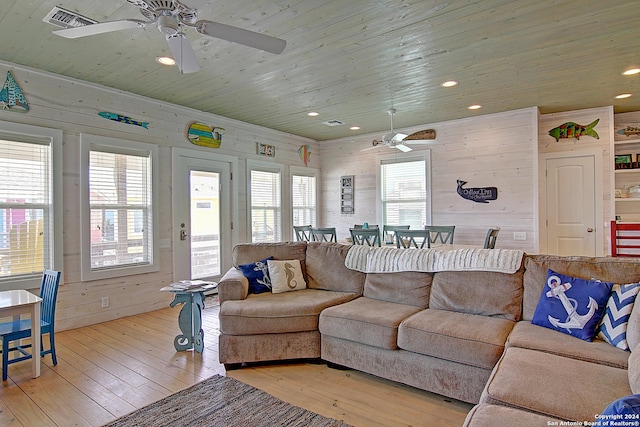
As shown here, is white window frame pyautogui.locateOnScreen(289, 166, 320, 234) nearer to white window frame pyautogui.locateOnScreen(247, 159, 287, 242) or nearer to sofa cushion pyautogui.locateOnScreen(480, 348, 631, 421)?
white window frame pyautogui.locateOnScreen(247, 159, 287, 242)

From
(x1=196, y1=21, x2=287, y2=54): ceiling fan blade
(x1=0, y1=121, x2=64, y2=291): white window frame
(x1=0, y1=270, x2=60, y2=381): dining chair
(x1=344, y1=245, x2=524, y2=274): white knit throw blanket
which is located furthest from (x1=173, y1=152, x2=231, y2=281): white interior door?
(x1=196, y1=21, x2=287, y2=54): ceiling fan blade

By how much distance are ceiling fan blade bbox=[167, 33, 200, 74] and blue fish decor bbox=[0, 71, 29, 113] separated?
2082 millimetres

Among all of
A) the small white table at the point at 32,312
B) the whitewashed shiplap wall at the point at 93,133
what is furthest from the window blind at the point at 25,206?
the small white table at the point at 32,312

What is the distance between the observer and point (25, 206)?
3588 millimetres

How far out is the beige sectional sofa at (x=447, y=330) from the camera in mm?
1634

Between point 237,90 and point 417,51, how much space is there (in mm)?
2133

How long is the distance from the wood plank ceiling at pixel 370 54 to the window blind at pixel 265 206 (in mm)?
1415

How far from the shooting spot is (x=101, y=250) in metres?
4.16

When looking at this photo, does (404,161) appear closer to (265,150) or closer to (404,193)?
(404,193)

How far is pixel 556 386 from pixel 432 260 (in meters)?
1.49

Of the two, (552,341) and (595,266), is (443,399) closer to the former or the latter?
(552,341)

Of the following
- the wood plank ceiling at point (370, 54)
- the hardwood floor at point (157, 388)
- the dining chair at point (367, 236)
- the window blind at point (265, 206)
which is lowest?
the hardwood floor at point (157, 388)

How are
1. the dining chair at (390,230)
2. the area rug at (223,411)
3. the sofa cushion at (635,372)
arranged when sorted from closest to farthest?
the sofa cushion at (635,372) < the area rug at (223,411) < the dining chair at (390,230)

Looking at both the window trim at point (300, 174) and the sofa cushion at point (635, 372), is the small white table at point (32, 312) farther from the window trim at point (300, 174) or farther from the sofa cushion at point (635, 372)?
the window trim at point (300, 174)
